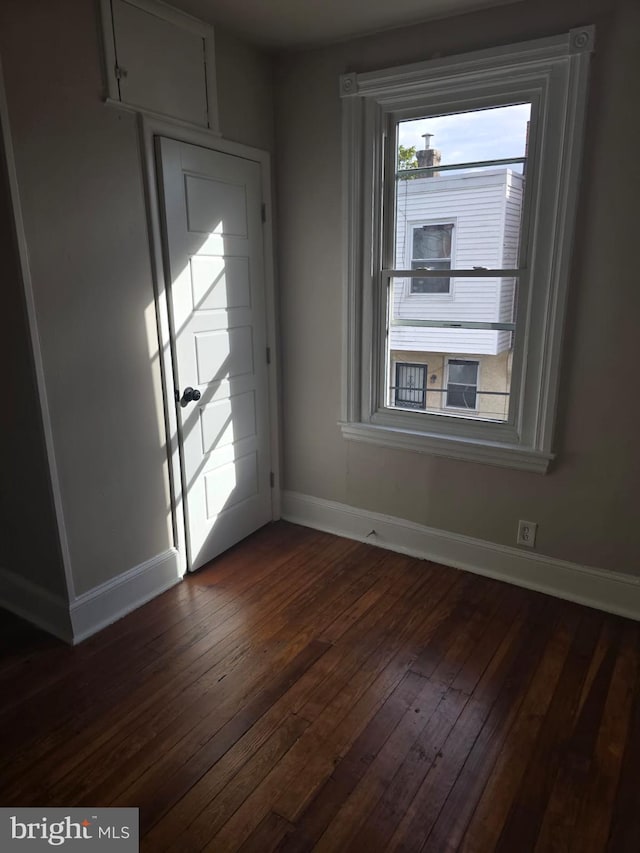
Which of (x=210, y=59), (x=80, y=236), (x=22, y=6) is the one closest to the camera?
(x=22, y=6)

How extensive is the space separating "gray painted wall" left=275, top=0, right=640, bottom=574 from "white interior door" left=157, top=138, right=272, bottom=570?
0.84 ft

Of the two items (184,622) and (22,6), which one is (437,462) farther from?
(22,6)

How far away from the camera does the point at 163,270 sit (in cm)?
251

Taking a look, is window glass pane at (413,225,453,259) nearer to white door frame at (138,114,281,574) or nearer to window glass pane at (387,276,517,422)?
window glass pane at (387,276,517,422)

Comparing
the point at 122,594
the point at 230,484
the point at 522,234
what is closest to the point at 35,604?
the point at 122,594

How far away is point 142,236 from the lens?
2.40 m

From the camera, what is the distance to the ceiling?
2361 millimetres

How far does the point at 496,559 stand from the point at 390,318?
4.47 ft

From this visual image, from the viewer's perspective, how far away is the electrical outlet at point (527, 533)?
2725mm

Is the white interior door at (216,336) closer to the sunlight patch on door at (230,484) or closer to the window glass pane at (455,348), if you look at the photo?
the sunlight patch on door at (230,484)

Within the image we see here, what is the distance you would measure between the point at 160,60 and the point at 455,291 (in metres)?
1.64

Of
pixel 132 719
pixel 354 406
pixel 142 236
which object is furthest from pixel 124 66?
pixel 132 719

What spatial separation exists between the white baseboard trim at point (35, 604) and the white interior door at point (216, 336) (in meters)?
0.67

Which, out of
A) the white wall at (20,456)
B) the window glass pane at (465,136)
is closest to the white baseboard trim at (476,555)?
the white wall at (20,456)
